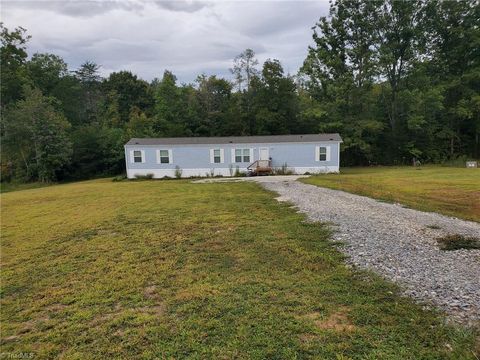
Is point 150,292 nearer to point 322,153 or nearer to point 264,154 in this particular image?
point 264,154

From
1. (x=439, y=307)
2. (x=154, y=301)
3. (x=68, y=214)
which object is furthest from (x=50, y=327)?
(x=68, y=214)

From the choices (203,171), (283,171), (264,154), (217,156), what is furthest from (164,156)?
(283,171)

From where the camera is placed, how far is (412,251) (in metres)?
4.65

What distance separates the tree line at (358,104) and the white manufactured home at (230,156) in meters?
5.49

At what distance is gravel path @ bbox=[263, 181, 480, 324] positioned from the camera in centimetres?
329

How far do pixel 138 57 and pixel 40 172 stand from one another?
46.7ft

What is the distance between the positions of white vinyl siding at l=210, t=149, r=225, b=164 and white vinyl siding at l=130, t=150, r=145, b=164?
4732mm

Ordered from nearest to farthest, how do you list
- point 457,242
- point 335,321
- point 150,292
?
point 335,321, point 150,292, point 457,242

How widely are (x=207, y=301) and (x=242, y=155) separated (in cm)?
1737

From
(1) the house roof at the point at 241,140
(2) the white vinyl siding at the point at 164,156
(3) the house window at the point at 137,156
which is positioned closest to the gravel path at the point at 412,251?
(1) the house roof at the point at 241,140

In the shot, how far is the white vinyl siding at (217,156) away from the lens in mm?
20562

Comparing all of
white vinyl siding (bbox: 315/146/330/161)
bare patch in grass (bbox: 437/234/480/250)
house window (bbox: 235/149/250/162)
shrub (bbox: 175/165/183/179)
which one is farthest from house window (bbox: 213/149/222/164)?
bare patch in grass (bbox: 437/234/480/250)

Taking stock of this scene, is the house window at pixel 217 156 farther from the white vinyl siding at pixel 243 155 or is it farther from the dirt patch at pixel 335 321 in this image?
the dirt patch at pixel 335 321

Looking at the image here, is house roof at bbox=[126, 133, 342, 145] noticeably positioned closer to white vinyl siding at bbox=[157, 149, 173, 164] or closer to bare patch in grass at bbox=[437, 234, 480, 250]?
white vinyl siding at bbox=[157, 149, 173, 164]
